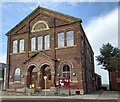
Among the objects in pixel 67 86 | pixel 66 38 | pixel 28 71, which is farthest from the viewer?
pixel 28 71

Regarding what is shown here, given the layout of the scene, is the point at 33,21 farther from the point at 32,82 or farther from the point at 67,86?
the point at 67,86

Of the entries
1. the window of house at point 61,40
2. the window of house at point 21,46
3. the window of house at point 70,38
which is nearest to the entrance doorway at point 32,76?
the window of house at point 21,46

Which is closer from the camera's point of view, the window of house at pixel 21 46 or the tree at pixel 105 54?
the window of house at pixel 21 46

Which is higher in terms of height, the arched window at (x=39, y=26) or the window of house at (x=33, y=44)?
the arched window at (x=39, y=26)

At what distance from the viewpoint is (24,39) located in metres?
34.2

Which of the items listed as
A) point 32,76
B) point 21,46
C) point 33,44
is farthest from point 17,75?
point 33,44

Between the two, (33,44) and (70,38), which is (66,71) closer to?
(70,38)

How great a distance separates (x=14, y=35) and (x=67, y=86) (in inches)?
520

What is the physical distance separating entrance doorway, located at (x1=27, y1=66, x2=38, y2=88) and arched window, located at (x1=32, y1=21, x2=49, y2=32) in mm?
5954

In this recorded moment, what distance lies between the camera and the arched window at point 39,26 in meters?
32.5

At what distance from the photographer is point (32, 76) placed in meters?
32.7

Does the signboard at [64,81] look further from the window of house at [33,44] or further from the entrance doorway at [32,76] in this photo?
the window of house at [33,44]

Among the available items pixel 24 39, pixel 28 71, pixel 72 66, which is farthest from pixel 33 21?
pixel 72 66

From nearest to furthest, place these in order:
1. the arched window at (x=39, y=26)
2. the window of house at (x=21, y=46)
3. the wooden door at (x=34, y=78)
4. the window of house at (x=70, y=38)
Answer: the window of house at (x=70, y=38)
the wooden door at (x=34, y=78)
the arched window at (x=39, y=26)
the window of house at (x=21, y=46)
